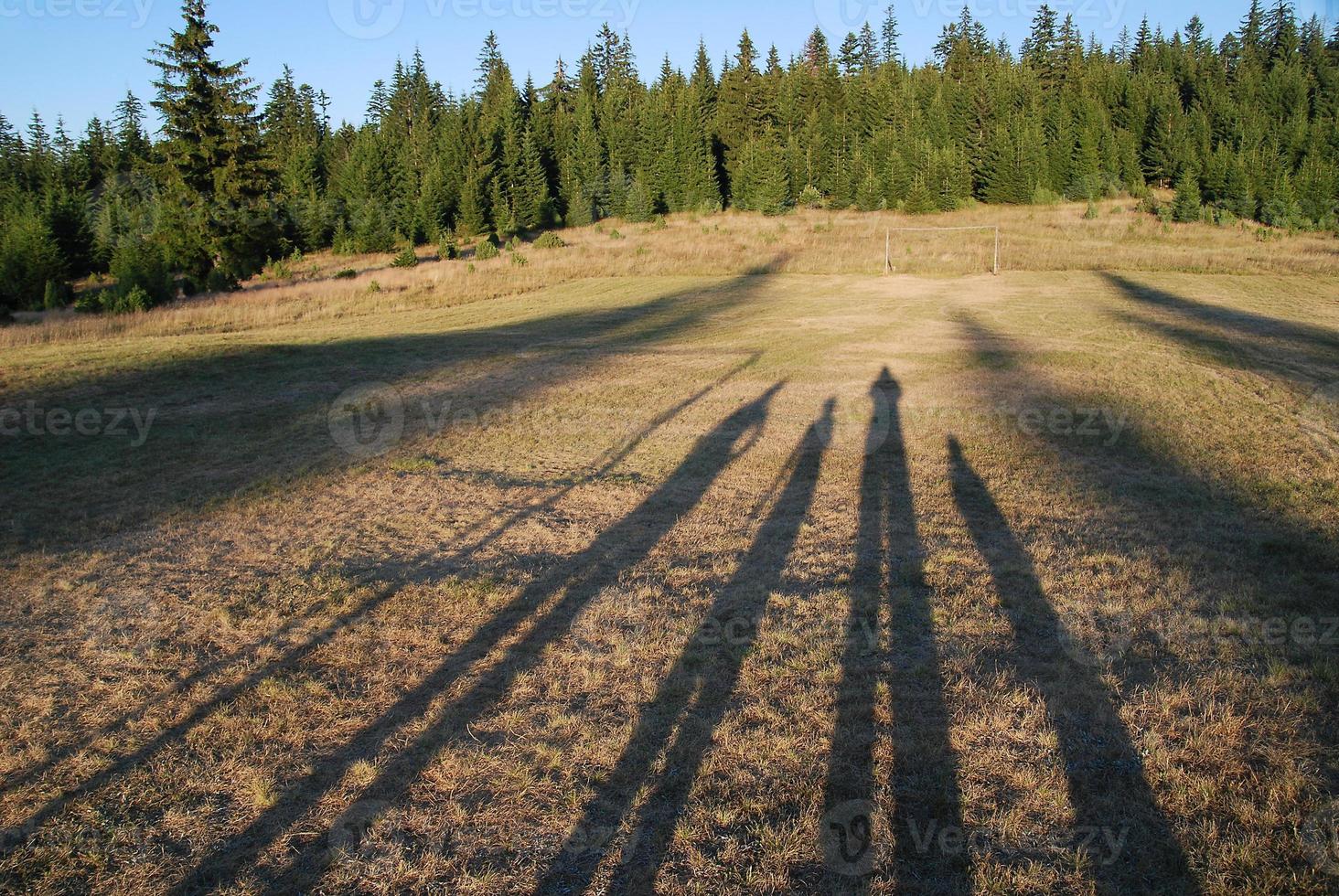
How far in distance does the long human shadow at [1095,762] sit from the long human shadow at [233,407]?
Result: 26.8ft

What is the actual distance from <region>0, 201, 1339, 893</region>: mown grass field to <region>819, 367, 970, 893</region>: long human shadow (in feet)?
0.08

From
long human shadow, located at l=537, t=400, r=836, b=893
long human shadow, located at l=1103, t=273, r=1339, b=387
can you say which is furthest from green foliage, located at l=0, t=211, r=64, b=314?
Result: long human shadow, located at l=1103, t=273, r=1339, b=387

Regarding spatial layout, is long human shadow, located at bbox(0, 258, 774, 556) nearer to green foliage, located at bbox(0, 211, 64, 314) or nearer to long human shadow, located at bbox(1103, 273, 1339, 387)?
long human shadow, located at bbox(1103, 273, 1339, 387)

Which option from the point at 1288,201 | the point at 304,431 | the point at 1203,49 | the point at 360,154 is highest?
the point at 1203,49

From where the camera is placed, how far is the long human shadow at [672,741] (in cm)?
338

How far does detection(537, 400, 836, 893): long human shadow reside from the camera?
3383mm

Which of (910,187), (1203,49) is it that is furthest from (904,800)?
(1203,49)

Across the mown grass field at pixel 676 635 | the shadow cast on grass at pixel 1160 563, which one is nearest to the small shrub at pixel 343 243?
the mown grass field at pixel 676 635

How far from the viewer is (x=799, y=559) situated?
22.7 ft

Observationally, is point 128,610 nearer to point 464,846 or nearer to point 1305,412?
point 464,846

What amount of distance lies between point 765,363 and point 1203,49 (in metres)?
114

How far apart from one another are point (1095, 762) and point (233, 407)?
13.5 meters

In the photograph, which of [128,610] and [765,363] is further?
[765,363]

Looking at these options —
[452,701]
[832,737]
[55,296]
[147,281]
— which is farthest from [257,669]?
[55,296]
